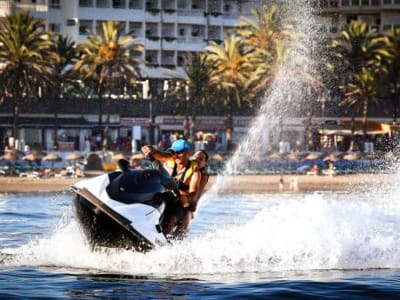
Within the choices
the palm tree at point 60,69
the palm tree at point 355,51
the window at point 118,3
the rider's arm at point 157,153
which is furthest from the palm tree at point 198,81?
the rider's arm at point 157,153

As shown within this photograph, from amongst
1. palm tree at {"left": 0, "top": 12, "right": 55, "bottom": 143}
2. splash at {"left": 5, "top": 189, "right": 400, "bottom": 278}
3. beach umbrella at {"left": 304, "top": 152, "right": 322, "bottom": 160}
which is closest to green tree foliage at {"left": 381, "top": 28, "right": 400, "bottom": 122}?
beach umbrella at {"left": 304, "top": 152, "right": 322, "bottom": 160}

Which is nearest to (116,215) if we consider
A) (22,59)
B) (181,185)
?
(181,185)

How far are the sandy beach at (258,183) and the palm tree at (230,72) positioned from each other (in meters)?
18.5

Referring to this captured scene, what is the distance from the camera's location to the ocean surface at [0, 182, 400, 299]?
35.3 feet

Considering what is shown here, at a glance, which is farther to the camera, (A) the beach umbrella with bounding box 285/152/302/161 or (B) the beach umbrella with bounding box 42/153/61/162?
(A) the beach umbrella with bounding box 285/152/302/161

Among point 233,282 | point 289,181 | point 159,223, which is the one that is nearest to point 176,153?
point 159,223

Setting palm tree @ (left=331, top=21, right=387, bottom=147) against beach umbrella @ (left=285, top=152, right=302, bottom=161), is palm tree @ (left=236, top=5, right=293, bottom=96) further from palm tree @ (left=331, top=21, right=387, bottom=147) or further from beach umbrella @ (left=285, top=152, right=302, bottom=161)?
beach umbrella @ (left=285, top=152, right=302, bottom=161)

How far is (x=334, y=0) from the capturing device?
87.2m

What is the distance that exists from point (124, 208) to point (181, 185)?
3.55ft

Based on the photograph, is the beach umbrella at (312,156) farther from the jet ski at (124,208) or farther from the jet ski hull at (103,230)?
the jet ski hull at (103,230)

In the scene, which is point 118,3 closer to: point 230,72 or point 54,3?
point 54,3

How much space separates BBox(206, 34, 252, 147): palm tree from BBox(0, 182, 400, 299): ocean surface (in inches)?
2138

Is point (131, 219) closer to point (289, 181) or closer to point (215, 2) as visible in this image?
point (289, 181)

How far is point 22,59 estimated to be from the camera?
208 ft
